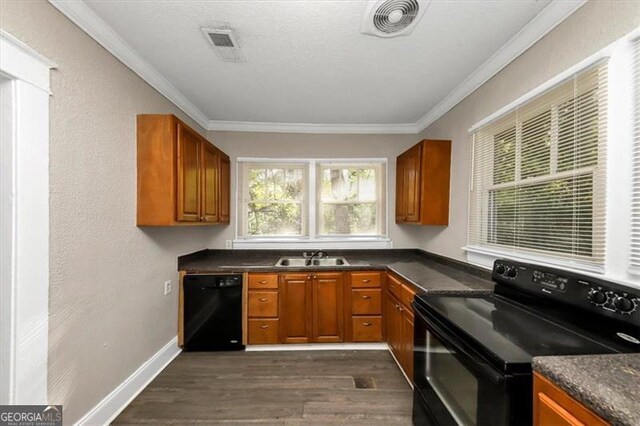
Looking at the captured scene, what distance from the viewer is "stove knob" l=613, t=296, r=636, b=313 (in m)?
1.01

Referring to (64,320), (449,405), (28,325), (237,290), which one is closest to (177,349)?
(237,290)

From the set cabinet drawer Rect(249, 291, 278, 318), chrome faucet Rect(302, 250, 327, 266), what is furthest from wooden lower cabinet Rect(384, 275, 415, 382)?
cabinet drawer Rect(249, 291, 278, 318)

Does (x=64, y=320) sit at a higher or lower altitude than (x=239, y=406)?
higher

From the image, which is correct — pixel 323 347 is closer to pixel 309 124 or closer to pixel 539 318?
pixel 539 318

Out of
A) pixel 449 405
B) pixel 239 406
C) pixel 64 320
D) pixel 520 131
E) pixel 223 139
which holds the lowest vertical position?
pixel 239 406

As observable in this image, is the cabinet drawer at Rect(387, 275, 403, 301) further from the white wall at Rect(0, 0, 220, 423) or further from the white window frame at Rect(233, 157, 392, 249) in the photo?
the white wall at Rect(0, 0, 220, 423)

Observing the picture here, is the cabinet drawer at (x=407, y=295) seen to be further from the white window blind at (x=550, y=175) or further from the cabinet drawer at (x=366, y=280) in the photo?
the white window blind at (x=550, y=175)

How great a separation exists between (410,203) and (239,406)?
2460 millimetres

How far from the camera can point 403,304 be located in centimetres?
229

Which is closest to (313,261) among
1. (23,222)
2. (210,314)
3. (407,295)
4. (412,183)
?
(210,314)

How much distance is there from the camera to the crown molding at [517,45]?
1459 mm

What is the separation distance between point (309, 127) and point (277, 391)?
9.52 feet

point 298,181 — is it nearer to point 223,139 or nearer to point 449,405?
point 223,139

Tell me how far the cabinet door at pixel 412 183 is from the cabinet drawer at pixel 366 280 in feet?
2.44
